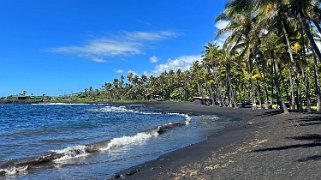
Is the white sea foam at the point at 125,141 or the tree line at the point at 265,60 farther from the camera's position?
the tree line at the point at 265,60

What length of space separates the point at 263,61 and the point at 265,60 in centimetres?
401

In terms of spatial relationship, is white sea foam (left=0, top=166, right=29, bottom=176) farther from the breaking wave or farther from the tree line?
Result: the tree line

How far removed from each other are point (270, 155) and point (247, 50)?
Answer: 3212 cm

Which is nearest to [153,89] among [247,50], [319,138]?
[247,50]

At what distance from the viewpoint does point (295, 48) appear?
119 feet

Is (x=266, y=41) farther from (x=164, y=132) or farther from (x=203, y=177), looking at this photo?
(x=203, y=177)

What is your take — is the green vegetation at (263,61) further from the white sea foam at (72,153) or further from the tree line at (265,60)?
the white sea foam at (72,153)

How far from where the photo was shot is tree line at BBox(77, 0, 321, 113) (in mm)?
27219

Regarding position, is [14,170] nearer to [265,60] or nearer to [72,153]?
[72,153]

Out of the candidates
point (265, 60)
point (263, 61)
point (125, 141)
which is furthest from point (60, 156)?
point (265, 60)

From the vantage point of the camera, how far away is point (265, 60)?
45031 mm

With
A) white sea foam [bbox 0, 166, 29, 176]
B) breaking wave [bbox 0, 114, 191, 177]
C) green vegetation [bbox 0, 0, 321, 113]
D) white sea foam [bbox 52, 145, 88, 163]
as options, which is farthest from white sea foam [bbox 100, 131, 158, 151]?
green vegetation [bbox 0, 0, 321, 113]

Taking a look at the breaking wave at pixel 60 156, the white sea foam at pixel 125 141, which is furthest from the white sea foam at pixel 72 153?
the white sea foam at pixel 125 141

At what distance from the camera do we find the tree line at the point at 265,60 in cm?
2722
